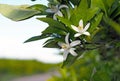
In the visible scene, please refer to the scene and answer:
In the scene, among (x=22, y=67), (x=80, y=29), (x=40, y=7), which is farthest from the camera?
(x=22, y=67)

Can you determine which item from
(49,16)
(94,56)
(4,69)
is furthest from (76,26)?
(4,69)

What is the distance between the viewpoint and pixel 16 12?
184 cm

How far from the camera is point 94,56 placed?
3861 millimetres

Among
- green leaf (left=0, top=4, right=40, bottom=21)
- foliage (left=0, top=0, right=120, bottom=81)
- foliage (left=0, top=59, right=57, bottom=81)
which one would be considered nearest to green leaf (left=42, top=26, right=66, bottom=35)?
foliage (left=0, top=0, right=120, bottom=81)

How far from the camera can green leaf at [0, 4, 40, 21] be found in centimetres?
179

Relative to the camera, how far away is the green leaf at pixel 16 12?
5.89 feet

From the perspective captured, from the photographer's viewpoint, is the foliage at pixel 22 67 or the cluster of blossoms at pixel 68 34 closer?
the cluster of blossoms at pixel 68 34

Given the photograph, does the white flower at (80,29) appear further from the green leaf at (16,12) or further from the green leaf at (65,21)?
the green leaf at (16,12)

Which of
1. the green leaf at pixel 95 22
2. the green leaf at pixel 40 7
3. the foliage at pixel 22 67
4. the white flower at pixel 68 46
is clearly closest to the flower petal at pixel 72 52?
the white flower at pixel 68 46

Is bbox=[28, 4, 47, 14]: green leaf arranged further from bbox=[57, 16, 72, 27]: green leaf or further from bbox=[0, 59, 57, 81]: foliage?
bbox=[0, 59, 57, 81]: foliage

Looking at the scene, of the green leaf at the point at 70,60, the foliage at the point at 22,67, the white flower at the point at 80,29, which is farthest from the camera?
the foliage at the point at 22,67

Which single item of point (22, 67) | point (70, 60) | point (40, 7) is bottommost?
point (70, 60)

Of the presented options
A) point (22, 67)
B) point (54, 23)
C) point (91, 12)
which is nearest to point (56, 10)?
point (54, 23)

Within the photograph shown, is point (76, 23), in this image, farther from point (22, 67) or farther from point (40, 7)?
point (22, 67)
